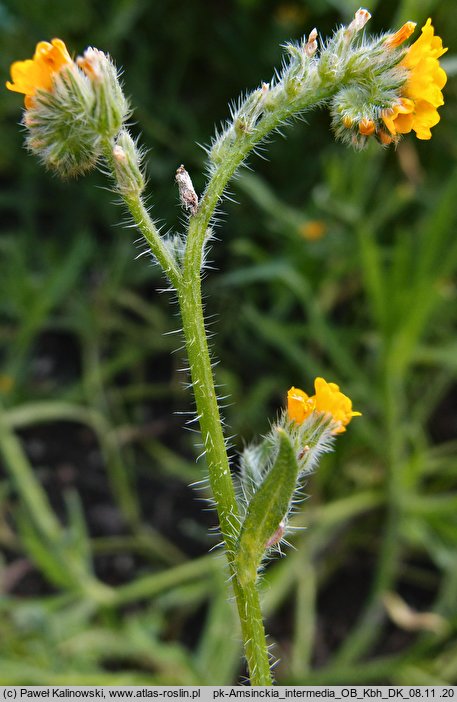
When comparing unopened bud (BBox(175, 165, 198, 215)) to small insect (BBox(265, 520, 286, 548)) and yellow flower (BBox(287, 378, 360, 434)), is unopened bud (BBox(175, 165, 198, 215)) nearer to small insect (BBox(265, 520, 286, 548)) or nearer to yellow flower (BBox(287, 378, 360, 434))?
yellow flower (BBox(287, 378, 360, 434))

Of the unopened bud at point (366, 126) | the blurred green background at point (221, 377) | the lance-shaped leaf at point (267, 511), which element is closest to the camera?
the lance-shaped leaf at point (267, 511)

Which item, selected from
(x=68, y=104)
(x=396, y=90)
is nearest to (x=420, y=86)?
(x=396, y=90)

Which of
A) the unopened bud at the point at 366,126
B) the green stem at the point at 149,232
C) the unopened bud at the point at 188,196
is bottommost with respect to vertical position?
the green stem at the point at 149,232

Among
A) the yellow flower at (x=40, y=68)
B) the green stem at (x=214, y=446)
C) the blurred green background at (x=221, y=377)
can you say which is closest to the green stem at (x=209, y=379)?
the green stem at (x=214, y=446)

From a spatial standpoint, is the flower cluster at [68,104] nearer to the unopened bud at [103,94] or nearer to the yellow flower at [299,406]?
the unopened bud at [103,94]

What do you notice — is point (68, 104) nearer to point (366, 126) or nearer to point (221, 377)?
point (366, 126)
